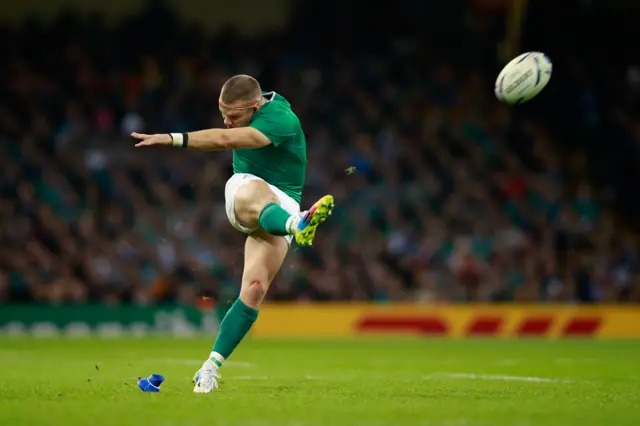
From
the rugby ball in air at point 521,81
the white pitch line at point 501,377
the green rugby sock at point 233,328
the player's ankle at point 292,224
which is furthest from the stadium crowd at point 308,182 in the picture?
the player's ankle at point 292,224

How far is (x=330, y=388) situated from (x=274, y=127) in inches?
77.7

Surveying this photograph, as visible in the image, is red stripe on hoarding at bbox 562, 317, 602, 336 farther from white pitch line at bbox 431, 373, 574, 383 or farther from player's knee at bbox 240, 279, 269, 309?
player's knee at bbox 240, 279, 269, 309

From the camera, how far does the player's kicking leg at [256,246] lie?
296 inches

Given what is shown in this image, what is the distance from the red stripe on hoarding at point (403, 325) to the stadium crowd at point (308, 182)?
1.88 ft

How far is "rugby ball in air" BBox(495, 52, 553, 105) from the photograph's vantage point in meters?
8.95

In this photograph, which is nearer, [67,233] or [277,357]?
[277,357]

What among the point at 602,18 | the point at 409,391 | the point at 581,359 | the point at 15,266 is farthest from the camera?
the point at 602,18

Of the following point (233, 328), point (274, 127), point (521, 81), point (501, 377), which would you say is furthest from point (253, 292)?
point (521, 81)

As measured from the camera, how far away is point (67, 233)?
65.2ft

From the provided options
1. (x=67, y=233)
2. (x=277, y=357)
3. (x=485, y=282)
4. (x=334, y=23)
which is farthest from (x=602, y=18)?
(x=277, y=357)

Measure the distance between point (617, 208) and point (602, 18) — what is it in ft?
17.1

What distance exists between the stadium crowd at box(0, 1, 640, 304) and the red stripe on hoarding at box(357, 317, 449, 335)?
573 millimetres

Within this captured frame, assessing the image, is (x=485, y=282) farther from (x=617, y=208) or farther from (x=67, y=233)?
(x=67, y=233)

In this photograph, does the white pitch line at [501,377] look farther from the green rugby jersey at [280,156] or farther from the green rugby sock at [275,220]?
the green rugby sock at [275,220]
